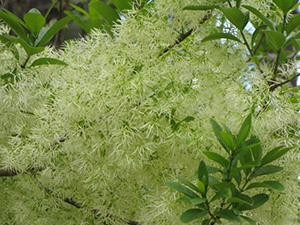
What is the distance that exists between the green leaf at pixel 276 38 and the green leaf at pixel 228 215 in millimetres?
400

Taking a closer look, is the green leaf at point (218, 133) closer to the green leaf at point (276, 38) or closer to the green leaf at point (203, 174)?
the green leaf at point (203, 174)

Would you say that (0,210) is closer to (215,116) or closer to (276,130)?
(215,116)

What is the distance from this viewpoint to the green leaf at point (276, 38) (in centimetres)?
99

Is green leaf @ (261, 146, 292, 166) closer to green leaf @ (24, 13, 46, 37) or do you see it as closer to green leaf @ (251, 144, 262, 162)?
green leaf @ (251, 144, 262, 162)

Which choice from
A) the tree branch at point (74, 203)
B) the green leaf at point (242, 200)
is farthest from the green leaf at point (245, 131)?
the tree branch at point (74, 203)

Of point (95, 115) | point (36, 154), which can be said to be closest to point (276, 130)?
point (95, 115)

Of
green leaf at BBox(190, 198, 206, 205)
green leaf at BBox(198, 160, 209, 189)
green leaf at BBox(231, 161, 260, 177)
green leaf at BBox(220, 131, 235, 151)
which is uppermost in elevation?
green leaf at BBox(220, 131, 235, 151)

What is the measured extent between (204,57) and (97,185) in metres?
0.41

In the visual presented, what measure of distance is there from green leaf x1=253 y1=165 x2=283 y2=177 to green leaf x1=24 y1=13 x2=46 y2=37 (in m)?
0.69

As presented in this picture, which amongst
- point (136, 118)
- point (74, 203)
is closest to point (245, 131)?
point (136, 118)

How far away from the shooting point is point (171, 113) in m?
0.99

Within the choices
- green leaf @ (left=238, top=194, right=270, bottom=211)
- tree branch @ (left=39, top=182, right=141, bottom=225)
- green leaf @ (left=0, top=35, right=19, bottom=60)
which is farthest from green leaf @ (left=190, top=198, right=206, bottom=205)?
green leaf @ (left=0, top=35, right=19, bottom=60)

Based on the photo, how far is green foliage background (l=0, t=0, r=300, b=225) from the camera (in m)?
0.99

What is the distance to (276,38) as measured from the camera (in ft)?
3.31
